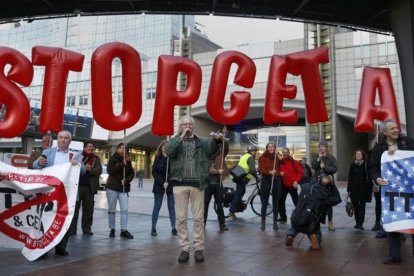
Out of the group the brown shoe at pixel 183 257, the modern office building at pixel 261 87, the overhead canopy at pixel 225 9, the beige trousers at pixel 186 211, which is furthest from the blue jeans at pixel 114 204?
the modern office building at pixel 261 87

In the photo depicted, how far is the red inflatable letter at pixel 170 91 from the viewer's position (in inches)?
332

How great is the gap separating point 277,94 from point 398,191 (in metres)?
3.64

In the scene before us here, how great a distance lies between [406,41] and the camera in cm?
898

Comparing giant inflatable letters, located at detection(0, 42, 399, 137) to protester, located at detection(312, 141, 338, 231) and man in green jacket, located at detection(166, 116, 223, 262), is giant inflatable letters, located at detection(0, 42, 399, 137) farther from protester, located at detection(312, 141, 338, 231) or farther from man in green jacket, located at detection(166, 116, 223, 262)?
man in green jacket, located at detection(166, 116, 223, 262)

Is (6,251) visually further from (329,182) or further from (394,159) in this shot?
(394,159)

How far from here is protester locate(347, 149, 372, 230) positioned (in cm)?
937

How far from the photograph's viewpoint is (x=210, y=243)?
24.5 ft

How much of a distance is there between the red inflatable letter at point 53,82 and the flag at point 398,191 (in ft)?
18.7

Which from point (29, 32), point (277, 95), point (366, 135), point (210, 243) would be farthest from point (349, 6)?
point (29, 32)

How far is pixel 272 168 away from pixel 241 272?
468 cm

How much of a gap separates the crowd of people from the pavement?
28cm

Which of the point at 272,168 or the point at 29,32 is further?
the point at 29,32

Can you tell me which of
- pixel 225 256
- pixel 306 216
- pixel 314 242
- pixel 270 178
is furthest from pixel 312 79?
pixel 225 256

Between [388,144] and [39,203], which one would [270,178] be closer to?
[388,144]
